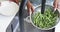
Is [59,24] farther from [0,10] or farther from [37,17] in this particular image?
[0,10]

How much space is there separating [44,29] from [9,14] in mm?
208

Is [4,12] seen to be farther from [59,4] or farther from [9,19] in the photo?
[59,4]

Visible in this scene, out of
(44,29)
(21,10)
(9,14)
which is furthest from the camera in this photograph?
(9,14)

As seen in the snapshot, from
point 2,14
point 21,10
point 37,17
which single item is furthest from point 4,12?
point 21,10

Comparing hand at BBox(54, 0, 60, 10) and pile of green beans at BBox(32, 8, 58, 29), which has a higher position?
hand at BBox(54, 0, 60, 10)

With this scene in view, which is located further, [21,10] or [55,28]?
[55,28]

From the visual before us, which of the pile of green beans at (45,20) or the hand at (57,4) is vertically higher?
the hand at (57,4)

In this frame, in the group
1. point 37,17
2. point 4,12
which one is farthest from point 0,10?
point 37,17

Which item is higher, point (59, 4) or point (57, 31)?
point (59, 4)

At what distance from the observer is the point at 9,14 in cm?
61

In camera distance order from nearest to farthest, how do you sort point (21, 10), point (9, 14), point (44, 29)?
1. point (21, 10)
2. point (44, 29)
3. point (9, 14)

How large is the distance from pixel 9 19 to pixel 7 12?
0.16 ft

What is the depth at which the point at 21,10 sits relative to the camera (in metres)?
0.34

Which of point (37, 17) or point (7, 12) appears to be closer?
point (37, 17)
